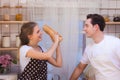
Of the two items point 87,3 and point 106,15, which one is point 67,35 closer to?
point 87,3

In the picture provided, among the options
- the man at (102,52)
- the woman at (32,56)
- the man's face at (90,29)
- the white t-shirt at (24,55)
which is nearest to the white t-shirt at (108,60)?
the man at (102,52)

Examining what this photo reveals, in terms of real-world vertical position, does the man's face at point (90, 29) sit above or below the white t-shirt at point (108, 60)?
above

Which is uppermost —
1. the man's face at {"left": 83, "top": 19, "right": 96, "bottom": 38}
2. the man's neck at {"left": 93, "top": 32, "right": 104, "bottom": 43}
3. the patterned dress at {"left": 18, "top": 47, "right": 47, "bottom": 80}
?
the man's face at {"left": 83, "top": 19, "right": 96, "bottom": 38}

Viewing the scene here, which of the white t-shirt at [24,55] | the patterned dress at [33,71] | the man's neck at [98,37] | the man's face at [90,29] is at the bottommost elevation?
the patterned dress at [33,71]

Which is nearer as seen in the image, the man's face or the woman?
the woman

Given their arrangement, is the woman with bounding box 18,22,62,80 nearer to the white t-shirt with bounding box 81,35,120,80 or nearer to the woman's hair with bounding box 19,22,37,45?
the woman's hair with bounding box 19,22,37,45

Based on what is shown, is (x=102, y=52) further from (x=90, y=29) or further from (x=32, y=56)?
(x=32, y=56)

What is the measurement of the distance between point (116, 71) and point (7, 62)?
1.21m

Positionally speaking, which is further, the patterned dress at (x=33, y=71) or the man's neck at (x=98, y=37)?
the man's neck at (x=98, y=37)

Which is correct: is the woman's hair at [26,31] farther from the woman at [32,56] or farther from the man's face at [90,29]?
the man's face at [90,29]

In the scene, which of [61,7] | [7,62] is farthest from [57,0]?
[7,62]

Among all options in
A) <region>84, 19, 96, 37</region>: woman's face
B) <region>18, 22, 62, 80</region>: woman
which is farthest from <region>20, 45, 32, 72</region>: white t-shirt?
<region>84, 19, 96, 37</region>: woman's face

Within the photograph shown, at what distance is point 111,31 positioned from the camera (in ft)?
9.25

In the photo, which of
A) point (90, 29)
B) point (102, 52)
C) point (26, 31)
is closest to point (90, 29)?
point (90, 29)
